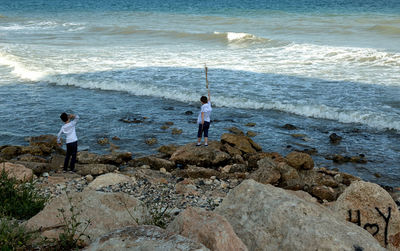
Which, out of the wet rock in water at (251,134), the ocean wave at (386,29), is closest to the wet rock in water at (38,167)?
the wet rock in water at (251,134)

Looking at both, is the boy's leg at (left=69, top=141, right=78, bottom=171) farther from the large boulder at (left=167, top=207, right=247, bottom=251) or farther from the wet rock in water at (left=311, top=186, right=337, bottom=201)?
the large boulder at (left=167, top=207, right=247, bottom=251)

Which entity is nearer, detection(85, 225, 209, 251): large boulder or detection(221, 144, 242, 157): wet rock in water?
detection(85, 225, 209, 251): large boulder

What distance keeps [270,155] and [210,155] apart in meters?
1.52

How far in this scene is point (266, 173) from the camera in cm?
943

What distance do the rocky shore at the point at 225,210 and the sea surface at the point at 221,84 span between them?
220 cm

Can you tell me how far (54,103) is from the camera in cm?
1708

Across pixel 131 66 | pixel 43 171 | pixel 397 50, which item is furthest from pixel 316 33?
pixel 43 171

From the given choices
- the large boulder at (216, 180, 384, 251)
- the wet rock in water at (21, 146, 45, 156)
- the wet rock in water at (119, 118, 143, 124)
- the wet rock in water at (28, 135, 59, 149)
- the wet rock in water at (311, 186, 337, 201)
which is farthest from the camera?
the wet rock in water at (119, 118, 143, 124)

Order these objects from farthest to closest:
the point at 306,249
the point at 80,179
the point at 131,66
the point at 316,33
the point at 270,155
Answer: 1. the point at 316,33
2. the point at 131,66
3. the point at 270,155
4. the point at 80,179
5. the point at 306,249

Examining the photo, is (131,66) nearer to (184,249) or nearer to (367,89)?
(367,89)

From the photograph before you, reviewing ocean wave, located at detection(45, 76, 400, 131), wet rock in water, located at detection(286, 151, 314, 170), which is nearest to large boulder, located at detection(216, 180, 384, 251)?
wet rock in water, located at detection(286, 151, 314, 170)

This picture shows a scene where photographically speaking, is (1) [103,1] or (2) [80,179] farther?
(1) [103,1]

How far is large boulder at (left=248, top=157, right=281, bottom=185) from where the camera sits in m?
9.30

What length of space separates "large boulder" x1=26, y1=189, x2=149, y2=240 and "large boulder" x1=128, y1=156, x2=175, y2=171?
5.02 metres
